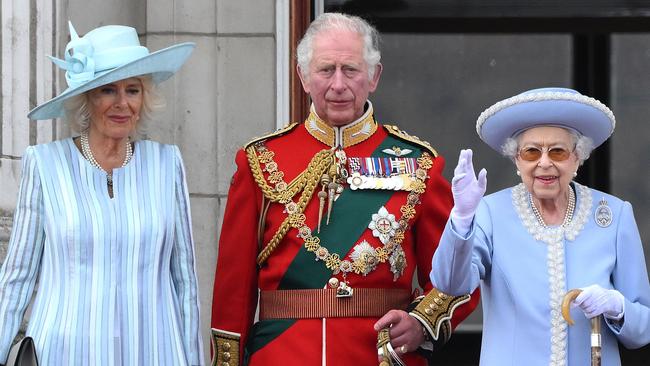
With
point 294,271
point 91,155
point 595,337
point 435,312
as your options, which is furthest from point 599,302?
point 91,155

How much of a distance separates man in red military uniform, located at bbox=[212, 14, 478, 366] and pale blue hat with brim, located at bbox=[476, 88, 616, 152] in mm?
432

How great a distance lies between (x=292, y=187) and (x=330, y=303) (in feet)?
1.27

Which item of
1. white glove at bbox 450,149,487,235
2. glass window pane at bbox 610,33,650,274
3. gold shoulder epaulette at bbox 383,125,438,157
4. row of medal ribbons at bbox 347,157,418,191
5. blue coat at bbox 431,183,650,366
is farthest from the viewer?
glass window pane at bbox 610,33,650,274

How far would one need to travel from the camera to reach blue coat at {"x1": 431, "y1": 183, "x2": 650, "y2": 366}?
16.7 ft

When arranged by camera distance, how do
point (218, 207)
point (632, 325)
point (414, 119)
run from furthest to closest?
point (414, 119), point (218, 207), point (632, 325)

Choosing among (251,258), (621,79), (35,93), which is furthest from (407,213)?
(621,79)

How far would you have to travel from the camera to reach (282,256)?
5.48m

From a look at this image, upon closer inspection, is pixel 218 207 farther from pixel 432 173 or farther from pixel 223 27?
pixel 432 173

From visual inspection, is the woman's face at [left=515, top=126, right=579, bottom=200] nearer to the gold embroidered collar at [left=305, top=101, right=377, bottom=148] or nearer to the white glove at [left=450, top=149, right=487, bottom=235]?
the white glove at [left=450, top=149, right=487, bottom=235]

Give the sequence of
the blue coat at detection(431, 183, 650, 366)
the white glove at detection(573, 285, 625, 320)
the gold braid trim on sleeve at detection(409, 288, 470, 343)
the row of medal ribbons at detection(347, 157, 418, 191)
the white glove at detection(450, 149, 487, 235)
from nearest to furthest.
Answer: the white glove at detection(450, 149, 487, 235) < the white glove at detection(573, 285, 625, 320) < the blue coat at detection(431, 183, 650, 366) < the gold braid trim on sleeve at detection(409, 288, 470, 343) < the row of medal ribbons at detection(347, 157, 418, 191)

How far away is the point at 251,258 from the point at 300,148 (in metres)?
0.39

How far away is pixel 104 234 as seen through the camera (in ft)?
16.8

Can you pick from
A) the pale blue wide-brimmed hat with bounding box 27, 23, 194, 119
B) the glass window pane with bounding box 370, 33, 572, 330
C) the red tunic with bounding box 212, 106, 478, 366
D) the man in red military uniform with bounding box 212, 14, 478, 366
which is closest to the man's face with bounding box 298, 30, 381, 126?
the man in red military uniform with bounding box 212, 14, 478, 366

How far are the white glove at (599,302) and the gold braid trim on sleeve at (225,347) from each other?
1.12m
